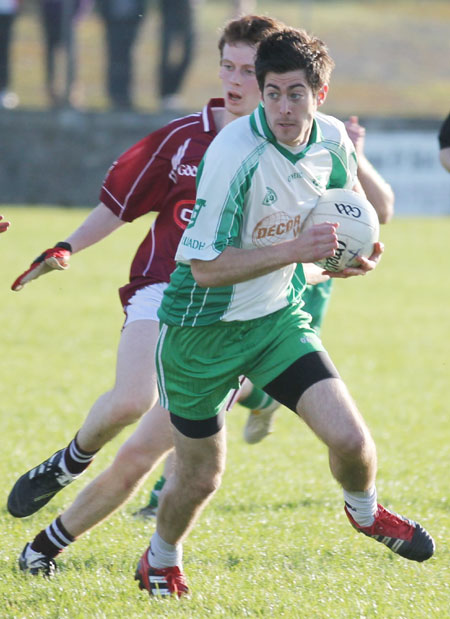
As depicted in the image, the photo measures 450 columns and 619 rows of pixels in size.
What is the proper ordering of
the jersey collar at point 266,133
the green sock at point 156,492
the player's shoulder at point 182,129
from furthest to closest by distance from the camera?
the green sock at point 156,492, the player's shoulder at point 182,129, the jersey collar at point 266,133

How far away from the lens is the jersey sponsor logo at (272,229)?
4.04m

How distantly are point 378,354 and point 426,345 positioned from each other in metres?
0.66

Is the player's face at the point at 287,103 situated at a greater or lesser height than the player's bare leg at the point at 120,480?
greater

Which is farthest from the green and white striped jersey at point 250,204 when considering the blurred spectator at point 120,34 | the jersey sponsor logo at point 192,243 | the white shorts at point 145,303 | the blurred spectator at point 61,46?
the blurred spectator at point 120,34

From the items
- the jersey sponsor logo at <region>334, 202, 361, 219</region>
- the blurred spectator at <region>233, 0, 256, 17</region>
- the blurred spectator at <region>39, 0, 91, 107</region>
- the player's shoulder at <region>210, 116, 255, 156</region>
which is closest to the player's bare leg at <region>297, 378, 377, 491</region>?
the jersey sponsor logo at <region>334, 202, 361, 219</region>

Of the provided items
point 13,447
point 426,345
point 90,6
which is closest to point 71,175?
point 90,6

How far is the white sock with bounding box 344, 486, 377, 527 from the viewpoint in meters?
4.07

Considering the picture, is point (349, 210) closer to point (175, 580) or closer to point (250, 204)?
point (250, 204)

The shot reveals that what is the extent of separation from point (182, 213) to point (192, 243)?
983 millimetres

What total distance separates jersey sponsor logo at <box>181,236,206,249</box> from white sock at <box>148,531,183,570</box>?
44.3 inches

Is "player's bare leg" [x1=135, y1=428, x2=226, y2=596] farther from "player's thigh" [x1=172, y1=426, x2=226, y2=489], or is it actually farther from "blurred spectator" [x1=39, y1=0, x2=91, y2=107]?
"blurred spectator" [x1=39, y1=0, x2=91, y2=107]

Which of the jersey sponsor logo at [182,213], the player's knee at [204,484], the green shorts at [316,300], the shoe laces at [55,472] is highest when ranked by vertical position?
the jersey sponsor logo at [182,213]

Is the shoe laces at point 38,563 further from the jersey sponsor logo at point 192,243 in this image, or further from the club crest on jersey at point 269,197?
the club crest on jersey at point 269,197

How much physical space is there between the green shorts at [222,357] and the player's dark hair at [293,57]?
867mm
